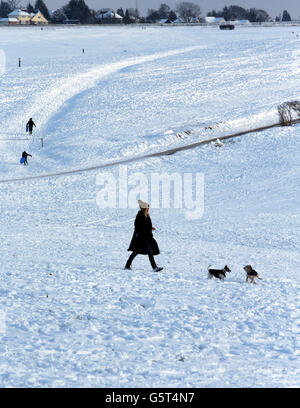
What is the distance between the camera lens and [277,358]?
7.11 metres

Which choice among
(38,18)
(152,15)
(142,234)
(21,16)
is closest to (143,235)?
(142,234)

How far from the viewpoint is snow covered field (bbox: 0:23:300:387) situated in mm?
6957

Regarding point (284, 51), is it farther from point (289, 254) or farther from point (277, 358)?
point (277, 358)

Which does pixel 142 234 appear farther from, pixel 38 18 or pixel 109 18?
pixel 38 18

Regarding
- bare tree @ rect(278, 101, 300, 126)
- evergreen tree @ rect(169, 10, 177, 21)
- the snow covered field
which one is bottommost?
the snow covered field

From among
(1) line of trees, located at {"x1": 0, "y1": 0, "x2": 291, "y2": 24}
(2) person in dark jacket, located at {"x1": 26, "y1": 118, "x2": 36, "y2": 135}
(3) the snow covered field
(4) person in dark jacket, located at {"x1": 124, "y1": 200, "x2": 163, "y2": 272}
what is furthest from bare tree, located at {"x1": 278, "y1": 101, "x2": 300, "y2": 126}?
(1) line of trees, located at {"x1": 0, "y1": 0, "x2": 291, "y2": 24}

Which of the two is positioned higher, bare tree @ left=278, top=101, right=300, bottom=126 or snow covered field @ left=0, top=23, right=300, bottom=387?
bare tree @ left=278, top=101, right=300, bottom=126

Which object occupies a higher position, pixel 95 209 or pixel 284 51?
pixel 284 51

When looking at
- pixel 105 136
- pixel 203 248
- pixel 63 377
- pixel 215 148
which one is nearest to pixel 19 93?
pixel 105 136

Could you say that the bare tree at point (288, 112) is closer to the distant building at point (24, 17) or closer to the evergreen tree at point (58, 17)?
the evergreen tree at point (58, 17)

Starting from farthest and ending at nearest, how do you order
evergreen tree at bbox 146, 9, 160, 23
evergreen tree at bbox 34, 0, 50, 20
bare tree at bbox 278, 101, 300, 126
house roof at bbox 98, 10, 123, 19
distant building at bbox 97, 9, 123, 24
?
evergreen tree at bbox 146, 9, 160, 23 → house roof at bbox 98, 10, 123, 19 → evergreen tree at bbox 34, 0, 50, 20 → distant building at bbox 97, 9, 123, 24 → bare tree at bbox 278, 101, 300, 126

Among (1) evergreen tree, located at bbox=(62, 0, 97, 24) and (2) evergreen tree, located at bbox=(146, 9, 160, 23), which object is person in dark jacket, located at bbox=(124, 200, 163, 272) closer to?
(1) evergreen tree, located at bbox=(62, 0, 97, 24)

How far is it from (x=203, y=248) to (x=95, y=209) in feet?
24.0

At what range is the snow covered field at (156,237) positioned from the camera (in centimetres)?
696
